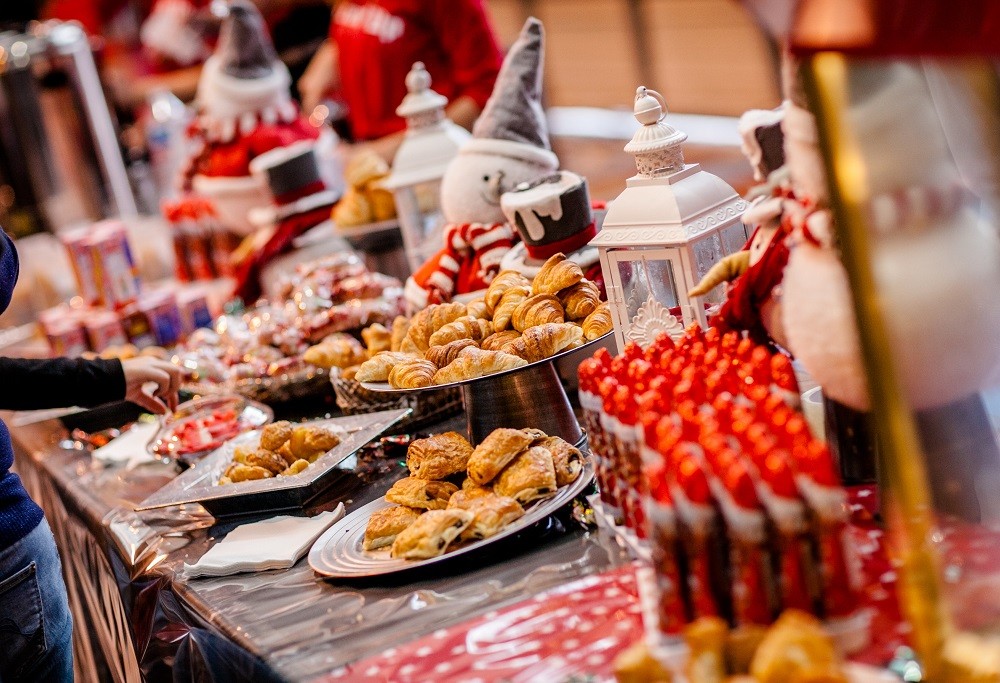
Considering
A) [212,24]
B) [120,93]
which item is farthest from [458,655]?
[120,93]

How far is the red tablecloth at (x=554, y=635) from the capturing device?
1.07 m

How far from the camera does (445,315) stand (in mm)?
1875

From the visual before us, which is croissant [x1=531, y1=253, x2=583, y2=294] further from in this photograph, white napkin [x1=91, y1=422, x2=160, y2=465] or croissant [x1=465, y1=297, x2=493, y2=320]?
white napkin [x1=91, y1=422, x2=160, y2=465]

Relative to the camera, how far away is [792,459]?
0.95 m

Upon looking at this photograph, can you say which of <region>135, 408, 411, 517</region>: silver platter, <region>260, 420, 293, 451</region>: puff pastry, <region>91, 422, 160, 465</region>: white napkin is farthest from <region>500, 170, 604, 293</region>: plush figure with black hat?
<region>91, 422, 160, 465</region>: white napkin

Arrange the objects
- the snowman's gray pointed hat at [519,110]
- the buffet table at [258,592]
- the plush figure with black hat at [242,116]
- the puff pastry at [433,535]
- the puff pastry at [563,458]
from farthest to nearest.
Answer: the plush figure with black hat at [242,116] < the snowman's gray pointed hat at [519,110] < the puff pastry at [563,458] < the puff pastry at [433,535] < the buffet table at [258,592]

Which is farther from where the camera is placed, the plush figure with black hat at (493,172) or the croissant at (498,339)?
the plush figure with black hat at (493,172)

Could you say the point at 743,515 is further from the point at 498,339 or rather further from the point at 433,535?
the point at 498,339

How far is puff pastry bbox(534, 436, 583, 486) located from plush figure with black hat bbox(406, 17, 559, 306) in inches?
23.3

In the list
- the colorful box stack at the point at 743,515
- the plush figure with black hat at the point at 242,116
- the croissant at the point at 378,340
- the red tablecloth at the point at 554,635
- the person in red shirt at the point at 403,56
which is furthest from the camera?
the plush figure with black hat at the point at 242,116

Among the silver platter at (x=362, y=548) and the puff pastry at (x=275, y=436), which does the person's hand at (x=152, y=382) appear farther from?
the silver platter at (x=362, y=548)

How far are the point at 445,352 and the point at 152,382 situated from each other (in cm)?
62

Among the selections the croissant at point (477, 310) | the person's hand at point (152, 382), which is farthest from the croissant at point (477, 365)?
the person's hand at point (152, 382)

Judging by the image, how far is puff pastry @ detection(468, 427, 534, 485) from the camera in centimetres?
149
